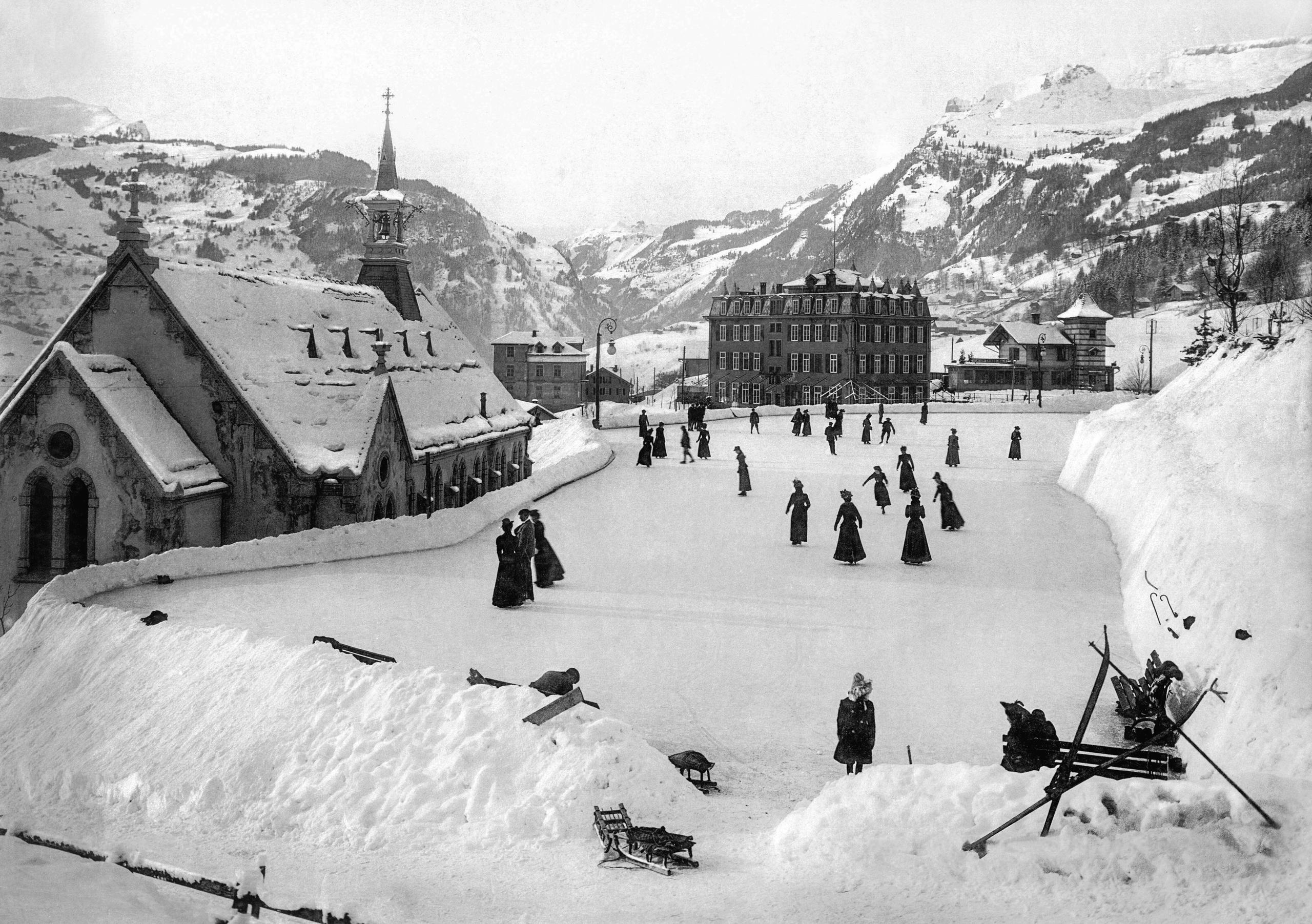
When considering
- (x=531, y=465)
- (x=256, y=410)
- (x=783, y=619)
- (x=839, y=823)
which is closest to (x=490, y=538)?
(x=256, y=410)

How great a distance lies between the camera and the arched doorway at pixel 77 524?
80.6 ft

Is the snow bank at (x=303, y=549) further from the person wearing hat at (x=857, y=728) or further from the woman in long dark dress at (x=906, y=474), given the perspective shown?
the person wearing hat at (x=857, y=728)

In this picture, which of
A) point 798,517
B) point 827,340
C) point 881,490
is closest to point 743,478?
point 881,490

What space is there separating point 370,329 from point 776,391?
61.4m

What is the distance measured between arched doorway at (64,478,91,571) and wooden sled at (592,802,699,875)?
18.4 m

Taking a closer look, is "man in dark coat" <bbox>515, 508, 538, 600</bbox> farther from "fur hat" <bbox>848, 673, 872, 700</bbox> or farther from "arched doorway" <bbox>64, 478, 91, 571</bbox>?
"arched doorway" <bbox>64, 478, 91, 571</bbox>

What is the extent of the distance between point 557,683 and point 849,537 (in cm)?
1250

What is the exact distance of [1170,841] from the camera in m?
9.45

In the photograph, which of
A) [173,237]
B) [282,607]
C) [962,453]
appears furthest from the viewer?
[962,453]

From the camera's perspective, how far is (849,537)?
24891mm

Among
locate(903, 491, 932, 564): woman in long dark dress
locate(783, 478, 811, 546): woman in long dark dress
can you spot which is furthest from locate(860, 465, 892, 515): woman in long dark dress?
locate(903, 491, 932, 564): woman in long dark dress

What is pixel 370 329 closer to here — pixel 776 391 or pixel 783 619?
pixel 783 619

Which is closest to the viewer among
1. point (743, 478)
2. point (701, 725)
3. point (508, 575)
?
point (701, 725)

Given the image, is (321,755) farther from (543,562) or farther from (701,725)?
(543,562)
